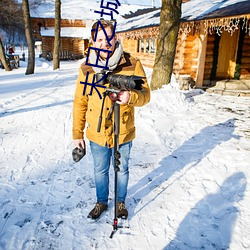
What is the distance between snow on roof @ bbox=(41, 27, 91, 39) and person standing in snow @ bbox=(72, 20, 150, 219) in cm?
2948

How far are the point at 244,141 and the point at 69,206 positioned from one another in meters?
3.76

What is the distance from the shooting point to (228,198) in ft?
9.41

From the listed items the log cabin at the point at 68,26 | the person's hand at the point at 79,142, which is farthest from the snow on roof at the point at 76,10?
the person's hand at the point at 79,142

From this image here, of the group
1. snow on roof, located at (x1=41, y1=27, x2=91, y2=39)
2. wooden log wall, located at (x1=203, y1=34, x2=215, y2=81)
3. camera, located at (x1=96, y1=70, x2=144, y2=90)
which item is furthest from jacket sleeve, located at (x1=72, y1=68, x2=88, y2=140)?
snow on roof, located at (x1=41, y1=27, x2=91, y2=39)

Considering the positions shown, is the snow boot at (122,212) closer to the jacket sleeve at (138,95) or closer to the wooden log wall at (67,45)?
the jacket sleeve at (138,95)

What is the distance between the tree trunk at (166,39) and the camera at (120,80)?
5.94 m

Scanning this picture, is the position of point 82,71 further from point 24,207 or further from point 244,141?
point 244,141

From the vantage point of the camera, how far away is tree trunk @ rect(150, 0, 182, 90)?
278 inches

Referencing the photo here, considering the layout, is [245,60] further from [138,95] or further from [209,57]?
[138,95]

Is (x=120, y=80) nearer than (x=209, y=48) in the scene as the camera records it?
Yes

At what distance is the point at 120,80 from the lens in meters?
1.68

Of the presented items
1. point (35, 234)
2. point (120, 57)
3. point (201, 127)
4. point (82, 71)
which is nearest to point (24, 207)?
point (35, 234)

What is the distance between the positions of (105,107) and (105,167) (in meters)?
0.67

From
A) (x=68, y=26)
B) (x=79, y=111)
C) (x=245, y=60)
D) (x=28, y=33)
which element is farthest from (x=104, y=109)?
(x=68, y=26)
